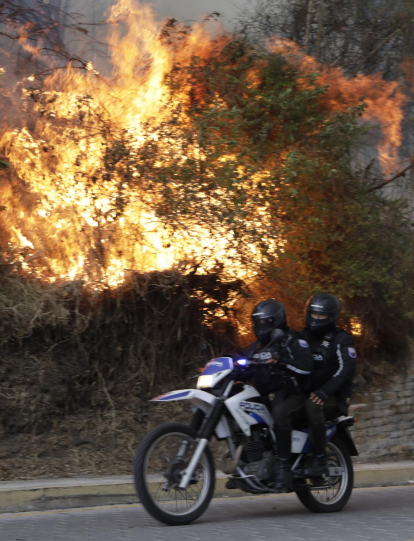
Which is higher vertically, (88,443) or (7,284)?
(7,284)

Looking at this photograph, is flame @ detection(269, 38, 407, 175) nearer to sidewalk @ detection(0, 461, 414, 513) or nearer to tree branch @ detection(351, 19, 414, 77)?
tree branch @ detection(351, 19, 414, 77)

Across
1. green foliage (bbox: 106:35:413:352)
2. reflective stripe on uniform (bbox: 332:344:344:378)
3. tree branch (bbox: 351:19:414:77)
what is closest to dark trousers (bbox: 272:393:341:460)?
reflective stripe on uniform (bbox: 332:344:344:378)

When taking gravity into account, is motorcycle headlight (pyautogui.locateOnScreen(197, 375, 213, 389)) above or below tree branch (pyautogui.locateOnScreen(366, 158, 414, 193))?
below

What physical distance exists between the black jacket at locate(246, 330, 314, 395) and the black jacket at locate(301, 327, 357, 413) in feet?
0.69

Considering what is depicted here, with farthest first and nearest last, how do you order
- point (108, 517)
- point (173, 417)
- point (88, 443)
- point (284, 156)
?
point (284, 156) < point (173, 417) < point (88, 443) < point (108, 517)

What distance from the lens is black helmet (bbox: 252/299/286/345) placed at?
20.4 feet

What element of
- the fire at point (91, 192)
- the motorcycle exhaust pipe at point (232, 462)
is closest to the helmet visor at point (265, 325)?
the motorcycle exhaust pipe at point (232, 462)

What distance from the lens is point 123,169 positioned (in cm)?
A: 1023

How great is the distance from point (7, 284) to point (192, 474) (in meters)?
5.08

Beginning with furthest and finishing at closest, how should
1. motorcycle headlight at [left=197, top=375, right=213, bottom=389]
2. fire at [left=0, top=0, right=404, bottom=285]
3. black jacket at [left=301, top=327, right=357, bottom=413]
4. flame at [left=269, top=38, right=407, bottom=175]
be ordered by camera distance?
flame at [left=269, top=38, right=407, bottom=175]
fire at [left=0, top=0, right=404, bottom=285]
black jacket at [left=301, top=327, right=357, bottom=413]
motorcycle headlight at [left=197, top=375, right=213, bottom=389]

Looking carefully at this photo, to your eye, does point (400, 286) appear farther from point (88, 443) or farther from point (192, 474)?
point (192, 474)

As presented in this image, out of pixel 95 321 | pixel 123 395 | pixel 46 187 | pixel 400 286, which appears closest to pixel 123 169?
pixel 46 187

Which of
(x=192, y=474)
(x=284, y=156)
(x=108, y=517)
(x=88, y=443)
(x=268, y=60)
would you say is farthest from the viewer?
(x=268, y=60)

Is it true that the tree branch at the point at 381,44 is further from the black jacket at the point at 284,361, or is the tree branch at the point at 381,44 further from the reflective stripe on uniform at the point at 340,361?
the black jacket at the point at 284,361
